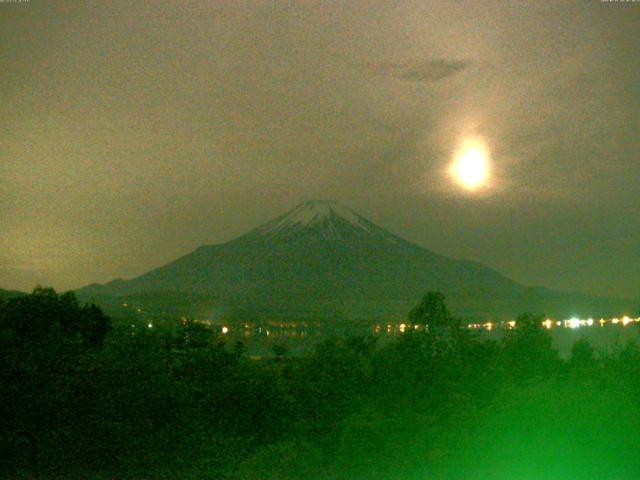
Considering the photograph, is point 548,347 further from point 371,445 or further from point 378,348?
point 371,445

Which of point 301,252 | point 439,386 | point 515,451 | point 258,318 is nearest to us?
point 515,451

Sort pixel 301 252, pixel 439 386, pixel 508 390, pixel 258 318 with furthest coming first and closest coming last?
pixel 301 252
pixel 258 318
pixel 439 386
pixel 508 390

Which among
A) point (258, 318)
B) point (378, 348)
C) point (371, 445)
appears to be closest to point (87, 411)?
point (371, 445)

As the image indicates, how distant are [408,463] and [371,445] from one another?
0.88m

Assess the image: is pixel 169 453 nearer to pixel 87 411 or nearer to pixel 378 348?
pixel 87 411

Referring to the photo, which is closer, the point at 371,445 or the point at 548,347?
the point at 371,445

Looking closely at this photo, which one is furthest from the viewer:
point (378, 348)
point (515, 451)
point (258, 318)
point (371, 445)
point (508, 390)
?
point (258, 318)

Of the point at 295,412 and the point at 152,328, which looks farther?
the point at 152,328

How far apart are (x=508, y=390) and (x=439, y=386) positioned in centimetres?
181

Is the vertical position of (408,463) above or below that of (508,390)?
below

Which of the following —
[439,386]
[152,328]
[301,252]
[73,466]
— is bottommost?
[73,466]

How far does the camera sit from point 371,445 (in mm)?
11336

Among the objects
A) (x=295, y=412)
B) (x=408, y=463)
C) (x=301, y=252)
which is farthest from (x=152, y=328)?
(x=301, y=252)

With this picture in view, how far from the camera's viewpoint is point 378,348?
15758 millimetres
